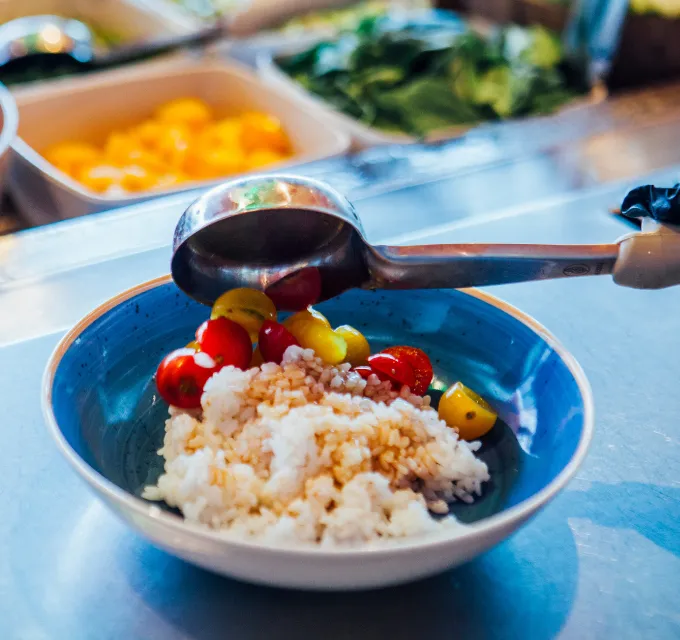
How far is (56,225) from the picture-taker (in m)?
1.40

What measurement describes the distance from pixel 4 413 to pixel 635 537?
0.72m

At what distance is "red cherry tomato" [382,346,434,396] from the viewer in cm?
94

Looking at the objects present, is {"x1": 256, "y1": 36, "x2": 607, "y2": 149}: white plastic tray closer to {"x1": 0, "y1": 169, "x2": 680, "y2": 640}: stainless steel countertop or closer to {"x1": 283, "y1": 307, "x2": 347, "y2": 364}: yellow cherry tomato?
{"x1": 0, "y1": 169, "x2": 680, "y2": 640}: stainless steel countertop

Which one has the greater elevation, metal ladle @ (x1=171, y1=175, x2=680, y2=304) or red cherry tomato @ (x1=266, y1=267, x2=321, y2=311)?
metal ladle @ (x1=171, y1=175, x2=680, y2=304)

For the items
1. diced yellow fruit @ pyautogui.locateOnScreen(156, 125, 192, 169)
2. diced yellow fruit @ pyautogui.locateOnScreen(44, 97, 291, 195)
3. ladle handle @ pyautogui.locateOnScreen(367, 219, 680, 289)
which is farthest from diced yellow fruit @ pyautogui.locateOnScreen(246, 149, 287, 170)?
ladle handle @ pyautogui.locateOnScreen(367, 219, 680, 289)

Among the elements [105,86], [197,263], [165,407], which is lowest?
[105,86]

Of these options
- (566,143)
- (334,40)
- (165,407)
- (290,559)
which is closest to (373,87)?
(334,40)

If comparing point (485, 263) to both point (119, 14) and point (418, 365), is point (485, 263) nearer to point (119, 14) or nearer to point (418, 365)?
point (418, 365)

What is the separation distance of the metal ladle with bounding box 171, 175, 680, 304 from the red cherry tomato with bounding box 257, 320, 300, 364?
8cm

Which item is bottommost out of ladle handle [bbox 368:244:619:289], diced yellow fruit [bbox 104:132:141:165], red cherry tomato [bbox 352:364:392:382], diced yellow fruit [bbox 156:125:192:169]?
diced yellow fruit [bbox 104:132:141:165]

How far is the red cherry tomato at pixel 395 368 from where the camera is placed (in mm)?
915

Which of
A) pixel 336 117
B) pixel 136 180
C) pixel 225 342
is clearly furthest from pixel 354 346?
pixel 336 117

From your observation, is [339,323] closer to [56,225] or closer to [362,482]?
[362,482]

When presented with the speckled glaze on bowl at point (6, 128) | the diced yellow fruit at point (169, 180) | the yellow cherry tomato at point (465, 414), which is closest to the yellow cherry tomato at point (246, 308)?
the yellow cherry tomato at point (465, 414)
